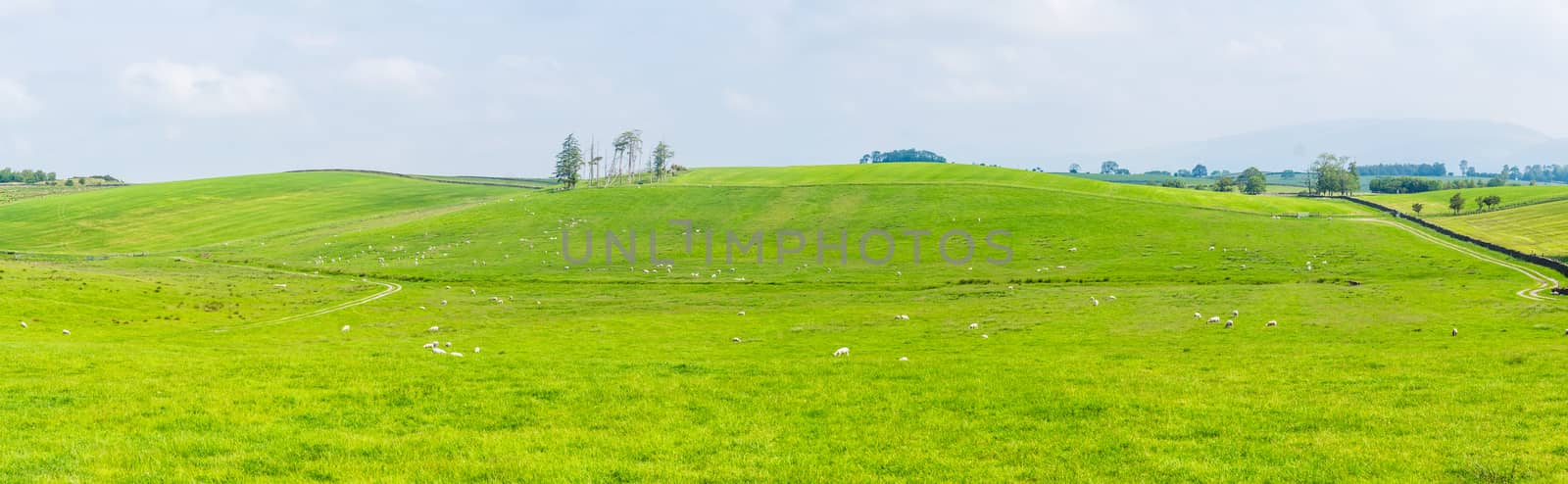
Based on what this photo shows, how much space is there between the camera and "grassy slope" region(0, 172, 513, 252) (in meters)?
126

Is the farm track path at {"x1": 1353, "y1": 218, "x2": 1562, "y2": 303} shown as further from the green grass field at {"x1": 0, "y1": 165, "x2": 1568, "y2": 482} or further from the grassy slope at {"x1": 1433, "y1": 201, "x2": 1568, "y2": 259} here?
the grassy slope at {"x1": 1433, "y1": 201, "x2": 1568, "y2": 259}

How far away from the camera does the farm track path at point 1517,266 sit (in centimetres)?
5469

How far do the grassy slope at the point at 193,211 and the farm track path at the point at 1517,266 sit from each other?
150 meters

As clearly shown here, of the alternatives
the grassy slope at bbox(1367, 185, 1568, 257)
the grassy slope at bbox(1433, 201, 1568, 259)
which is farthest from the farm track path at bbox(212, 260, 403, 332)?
the grassy slope at bbox(1367, 185, 1568, 257)

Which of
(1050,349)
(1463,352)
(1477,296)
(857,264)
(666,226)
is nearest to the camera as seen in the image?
(1463,352)

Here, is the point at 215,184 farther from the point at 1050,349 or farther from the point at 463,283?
the point at 1050,349

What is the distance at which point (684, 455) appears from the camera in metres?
14.0

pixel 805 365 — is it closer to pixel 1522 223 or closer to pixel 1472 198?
pixel 1522 223

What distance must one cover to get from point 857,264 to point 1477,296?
51.8 m

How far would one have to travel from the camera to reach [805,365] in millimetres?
23625

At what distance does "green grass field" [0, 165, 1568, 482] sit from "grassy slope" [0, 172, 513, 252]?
115 feet

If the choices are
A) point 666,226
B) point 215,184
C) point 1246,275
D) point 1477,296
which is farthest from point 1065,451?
point 215,184

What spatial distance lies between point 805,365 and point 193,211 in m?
170

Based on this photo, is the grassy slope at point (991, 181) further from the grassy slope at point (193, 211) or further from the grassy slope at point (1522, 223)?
the grassy slope at point (193, 211)
